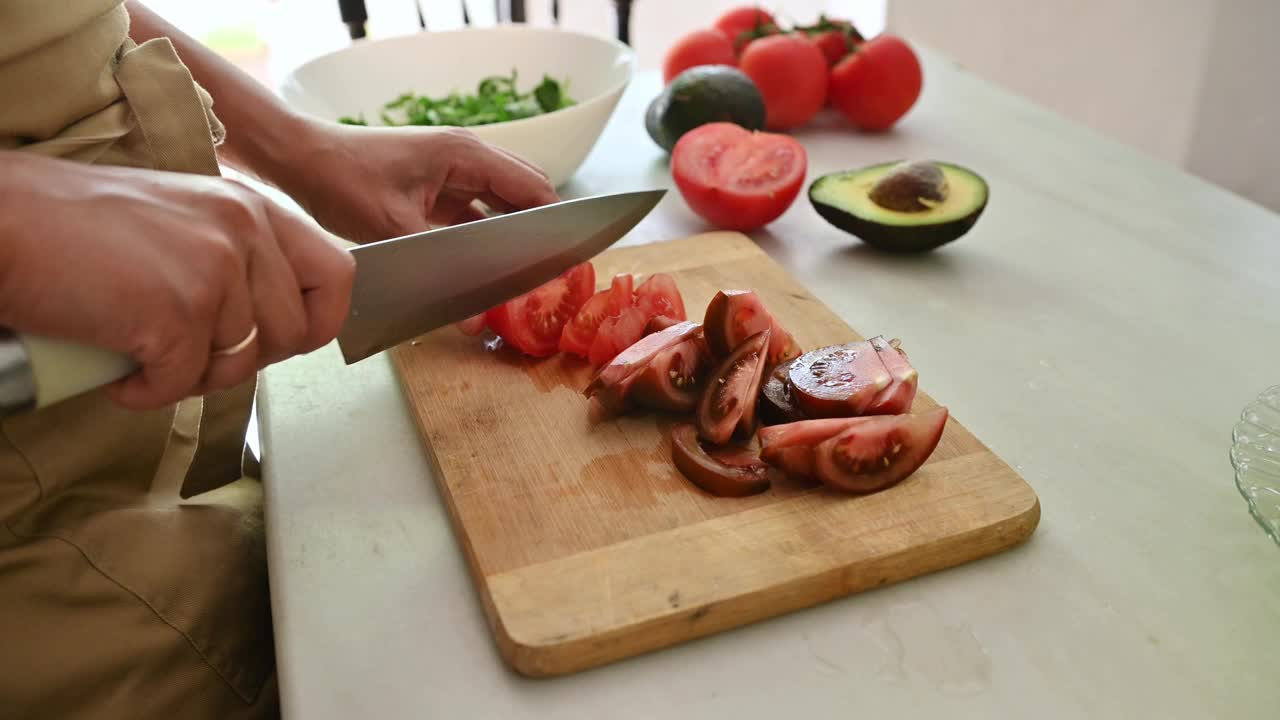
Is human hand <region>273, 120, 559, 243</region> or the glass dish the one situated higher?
human hand <region>273, 120, 559, 243</region>

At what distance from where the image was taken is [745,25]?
1909 millimetres

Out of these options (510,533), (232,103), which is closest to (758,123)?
(232,103)

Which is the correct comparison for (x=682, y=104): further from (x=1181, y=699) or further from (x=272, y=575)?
(x=1181, y=699)

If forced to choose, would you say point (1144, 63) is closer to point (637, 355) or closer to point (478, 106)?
point (478, 106)

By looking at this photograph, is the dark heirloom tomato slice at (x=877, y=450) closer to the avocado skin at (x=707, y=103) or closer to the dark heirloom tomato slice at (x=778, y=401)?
the dark heirloom tomato slice at (x=778, y=401)

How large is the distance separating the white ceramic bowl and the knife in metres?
0.34

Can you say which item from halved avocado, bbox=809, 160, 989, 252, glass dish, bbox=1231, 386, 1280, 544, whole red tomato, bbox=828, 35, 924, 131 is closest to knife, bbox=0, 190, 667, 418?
halved avocado, bbox=809, 160, 989, 252

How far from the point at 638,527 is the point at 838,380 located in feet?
0.78

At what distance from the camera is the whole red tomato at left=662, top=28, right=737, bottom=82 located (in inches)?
70.3

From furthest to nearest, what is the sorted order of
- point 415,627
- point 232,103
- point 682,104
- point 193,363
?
point 682,104, point 232,103, point 415,627, point 193,363

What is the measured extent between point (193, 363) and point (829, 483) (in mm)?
498

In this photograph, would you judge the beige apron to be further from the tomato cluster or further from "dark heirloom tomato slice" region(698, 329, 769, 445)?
the tomato cluster

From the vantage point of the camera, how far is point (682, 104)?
5.04 ft

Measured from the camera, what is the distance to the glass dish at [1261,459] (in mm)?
750
